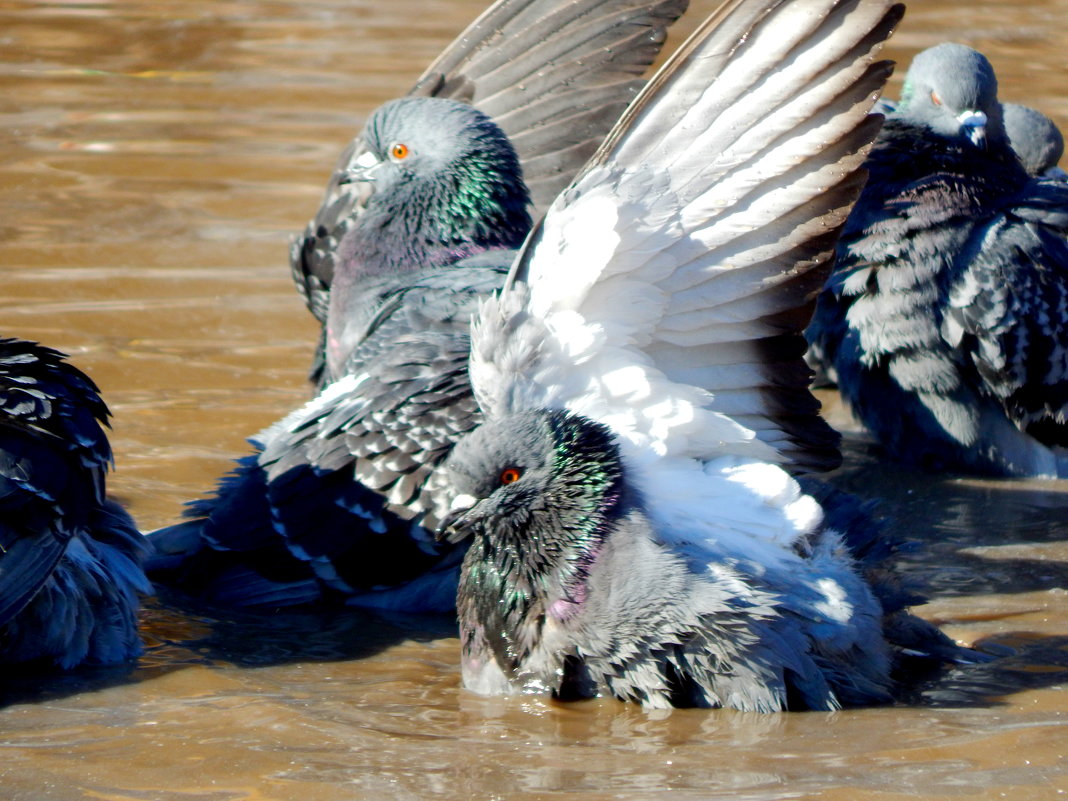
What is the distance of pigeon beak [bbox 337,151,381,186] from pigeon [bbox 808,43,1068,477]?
1.92 metres

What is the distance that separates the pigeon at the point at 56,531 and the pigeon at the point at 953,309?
10.1ft

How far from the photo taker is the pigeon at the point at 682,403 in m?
3.77

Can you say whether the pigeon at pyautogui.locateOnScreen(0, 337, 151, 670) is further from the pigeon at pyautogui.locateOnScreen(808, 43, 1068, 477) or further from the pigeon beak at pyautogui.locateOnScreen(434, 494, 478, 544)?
the pigeon at pyautogui.locateOnScreen(808, 43, 1068, 477)

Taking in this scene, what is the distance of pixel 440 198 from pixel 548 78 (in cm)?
162

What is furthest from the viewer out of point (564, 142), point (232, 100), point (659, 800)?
point (232, 100)

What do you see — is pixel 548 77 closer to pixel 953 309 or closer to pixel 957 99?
pixel 957 99

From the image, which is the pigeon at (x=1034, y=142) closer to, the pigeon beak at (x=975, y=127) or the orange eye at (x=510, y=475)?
the pigeon beak at (x=975, y=127)

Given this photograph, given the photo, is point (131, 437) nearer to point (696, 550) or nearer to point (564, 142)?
point (564, 142)

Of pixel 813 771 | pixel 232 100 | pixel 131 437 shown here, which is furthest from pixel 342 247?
pixel 232 100

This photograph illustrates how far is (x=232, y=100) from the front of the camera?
1184 cm

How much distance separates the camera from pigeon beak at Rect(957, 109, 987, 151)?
6312mm

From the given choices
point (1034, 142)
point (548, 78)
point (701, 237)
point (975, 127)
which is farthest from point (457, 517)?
point (1034, 142)

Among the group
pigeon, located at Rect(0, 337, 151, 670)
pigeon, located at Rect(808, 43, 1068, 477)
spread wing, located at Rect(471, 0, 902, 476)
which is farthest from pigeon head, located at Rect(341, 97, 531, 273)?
spread wing, located at Rect(471, 0, 902, 476)

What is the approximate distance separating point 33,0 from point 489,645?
1268 cm
